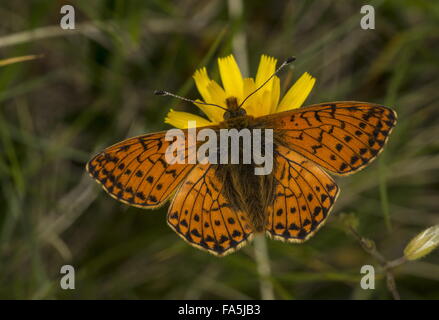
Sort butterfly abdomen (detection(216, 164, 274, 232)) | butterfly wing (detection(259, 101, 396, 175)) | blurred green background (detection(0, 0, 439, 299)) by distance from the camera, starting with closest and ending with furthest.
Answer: butterfly wing (detection(259, 101, 396, 175)), butterfly abdomen (detection(216, 164, 274, 232)), blurred green background (detection(0, 0, 439, 299))

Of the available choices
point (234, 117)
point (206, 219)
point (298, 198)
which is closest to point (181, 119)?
point (234, 117)

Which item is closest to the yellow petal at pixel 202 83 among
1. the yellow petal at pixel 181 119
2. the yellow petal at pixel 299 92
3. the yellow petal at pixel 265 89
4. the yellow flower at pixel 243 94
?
the yellow flower at pixel 243 94

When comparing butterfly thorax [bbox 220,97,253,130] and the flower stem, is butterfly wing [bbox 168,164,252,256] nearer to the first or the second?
butterfly thorax [bbox 220,97,253,130]

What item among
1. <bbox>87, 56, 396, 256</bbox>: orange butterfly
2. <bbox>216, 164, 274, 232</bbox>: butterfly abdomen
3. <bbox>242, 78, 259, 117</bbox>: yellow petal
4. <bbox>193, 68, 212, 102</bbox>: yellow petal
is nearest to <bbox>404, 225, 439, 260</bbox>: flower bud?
<bbox>87, 56, 396, 256</bbox>: orange butterfly

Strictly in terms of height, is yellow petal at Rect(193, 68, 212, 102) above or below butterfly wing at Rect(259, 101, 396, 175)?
above

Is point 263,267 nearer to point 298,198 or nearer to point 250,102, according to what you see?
point 298,198

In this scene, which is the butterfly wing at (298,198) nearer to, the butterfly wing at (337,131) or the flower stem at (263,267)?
the butterfly wing at (337,131)
